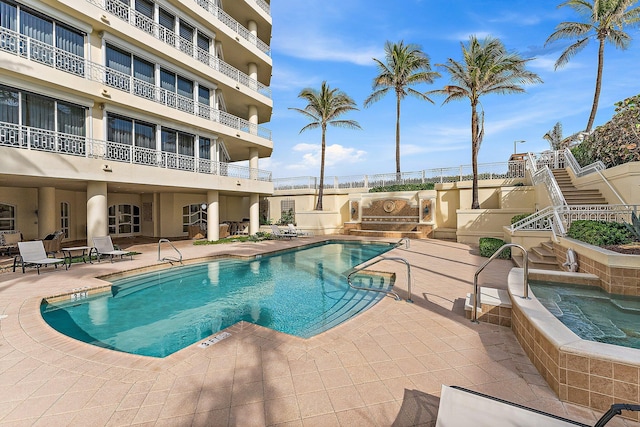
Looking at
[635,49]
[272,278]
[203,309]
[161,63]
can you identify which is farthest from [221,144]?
[635,49]

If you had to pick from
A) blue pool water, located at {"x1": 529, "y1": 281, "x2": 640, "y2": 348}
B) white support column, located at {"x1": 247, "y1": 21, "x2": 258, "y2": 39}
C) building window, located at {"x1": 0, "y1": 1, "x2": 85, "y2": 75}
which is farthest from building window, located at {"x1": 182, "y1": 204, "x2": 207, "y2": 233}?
blue pool water, located at {"x1": 529, "y1": 281, "x2": 640, "y2": 348}

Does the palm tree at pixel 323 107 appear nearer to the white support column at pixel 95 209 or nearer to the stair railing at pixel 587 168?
the stair railing at pixel 587 168

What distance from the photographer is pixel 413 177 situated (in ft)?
76.5

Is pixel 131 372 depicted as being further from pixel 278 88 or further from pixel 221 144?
pixel 278 88

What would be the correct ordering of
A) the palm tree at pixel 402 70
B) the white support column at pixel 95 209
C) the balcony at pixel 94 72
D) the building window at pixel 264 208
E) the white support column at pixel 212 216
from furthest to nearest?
1. the building window at pixel 264 208
2. the palm tree at pixel 402 70
3. the white support column at pixel 212 216
4. the white support column at pixel 95 209
5. the balcony at pixel 94 72

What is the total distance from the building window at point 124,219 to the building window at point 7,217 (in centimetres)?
443

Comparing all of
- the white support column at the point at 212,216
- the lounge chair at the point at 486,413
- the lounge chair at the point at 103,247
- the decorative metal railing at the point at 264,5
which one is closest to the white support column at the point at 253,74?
the decorative metal railing at the point at 264,5

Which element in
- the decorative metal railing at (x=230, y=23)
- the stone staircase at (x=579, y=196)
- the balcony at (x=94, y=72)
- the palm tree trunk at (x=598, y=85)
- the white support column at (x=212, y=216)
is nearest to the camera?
the balcony at (x=94, y=72)

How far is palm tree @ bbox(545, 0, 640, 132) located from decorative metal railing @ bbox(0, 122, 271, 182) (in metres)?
23.7

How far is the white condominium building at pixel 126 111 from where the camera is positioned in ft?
32.1

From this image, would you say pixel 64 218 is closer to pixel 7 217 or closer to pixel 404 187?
pixel 7 217

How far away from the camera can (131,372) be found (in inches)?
139

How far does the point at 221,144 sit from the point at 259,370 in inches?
641

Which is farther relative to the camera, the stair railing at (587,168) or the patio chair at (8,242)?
the patio chair at (8,242)
